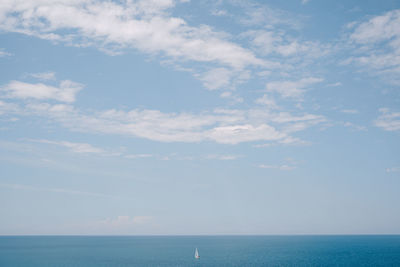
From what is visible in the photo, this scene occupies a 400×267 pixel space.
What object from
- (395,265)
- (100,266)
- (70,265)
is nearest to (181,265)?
(100,266)

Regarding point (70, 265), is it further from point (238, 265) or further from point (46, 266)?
point (238, 265)

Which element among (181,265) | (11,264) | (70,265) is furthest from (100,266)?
(11,264)

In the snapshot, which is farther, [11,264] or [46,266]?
[11,264]

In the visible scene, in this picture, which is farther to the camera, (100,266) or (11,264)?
(11,264)

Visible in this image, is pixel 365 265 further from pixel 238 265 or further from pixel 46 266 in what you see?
pixel 46 266

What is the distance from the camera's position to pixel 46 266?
325ft

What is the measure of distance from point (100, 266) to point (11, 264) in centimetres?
3040

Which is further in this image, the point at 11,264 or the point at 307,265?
the point at 11,264

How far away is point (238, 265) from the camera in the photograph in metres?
101

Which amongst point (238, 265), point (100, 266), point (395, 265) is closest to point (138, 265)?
point (100, 266)

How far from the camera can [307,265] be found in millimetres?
100562

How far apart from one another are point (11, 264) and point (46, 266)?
17.4 m

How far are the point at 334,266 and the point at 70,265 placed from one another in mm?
76984

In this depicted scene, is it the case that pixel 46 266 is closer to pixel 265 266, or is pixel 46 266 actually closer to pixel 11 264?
pixel 11 264
